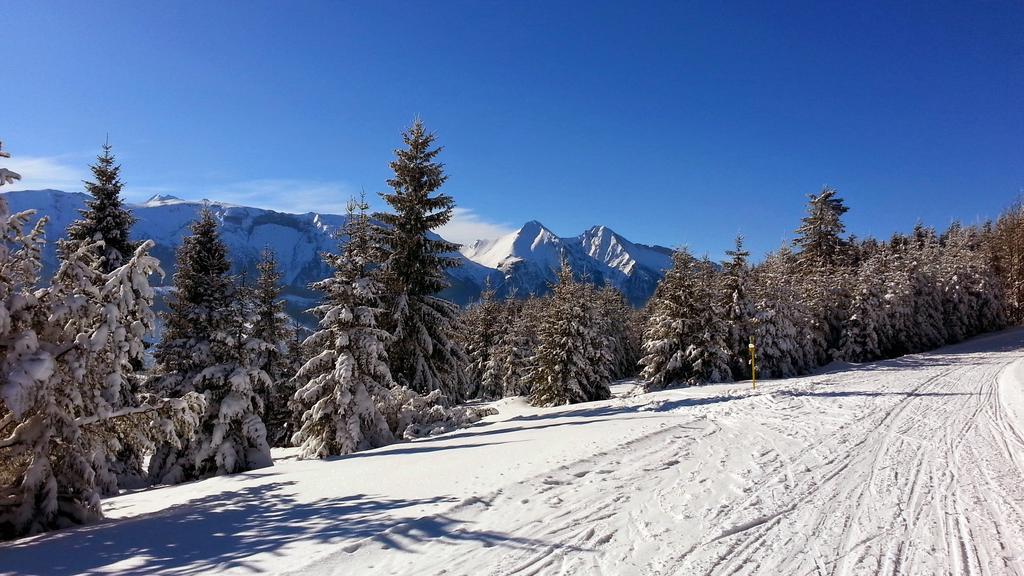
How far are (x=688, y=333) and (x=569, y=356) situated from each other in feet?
21.4

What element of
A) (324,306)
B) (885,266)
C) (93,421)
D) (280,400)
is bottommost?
(280,400)

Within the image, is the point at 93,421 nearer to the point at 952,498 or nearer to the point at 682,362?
the point at 952,498

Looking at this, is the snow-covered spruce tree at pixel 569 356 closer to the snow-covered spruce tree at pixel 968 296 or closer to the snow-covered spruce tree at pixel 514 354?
the snow-covered spruce tree at pixel 514 354

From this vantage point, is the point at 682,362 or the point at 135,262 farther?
the point at 682,362

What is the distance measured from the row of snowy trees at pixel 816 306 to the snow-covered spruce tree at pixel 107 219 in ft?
76.9

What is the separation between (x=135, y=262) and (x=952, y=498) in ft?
39.8

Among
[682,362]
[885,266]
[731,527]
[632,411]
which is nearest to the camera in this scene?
[731,527]

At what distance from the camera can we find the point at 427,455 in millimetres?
9242

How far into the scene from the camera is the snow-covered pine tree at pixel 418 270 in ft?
54.5

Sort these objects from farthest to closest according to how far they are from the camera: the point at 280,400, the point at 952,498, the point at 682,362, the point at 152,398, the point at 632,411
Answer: the point at 682,362 < the point at 280,400 < the point at 632,411 < the point at 152,398 < the point at 952,498

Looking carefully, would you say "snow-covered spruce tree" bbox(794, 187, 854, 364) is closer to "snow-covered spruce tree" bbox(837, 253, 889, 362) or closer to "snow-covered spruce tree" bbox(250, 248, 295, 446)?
"snow-covered spruce tree" bbox(837, 253, 889, 362)

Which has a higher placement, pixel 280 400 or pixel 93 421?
pixel 93 421

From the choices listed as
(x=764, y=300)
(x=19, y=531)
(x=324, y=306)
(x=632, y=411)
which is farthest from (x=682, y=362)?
(x=19, y=531)

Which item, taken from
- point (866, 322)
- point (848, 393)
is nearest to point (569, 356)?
point (848, 393)
